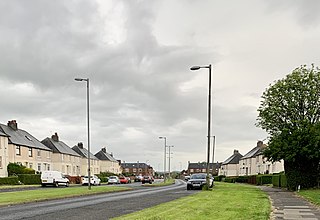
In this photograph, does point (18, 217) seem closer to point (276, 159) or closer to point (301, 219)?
point (301, 219)

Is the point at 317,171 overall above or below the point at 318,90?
below

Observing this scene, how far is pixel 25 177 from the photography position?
59094mm

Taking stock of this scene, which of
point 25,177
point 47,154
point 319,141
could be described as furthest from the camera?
point 47,154

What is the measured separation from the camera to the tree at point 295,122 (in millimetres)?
37438

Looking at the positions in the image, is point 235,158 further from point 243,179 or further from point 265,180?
point 265,180

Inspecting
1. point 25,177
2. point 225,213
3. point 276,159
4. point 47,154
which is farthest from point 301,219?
point 47,154

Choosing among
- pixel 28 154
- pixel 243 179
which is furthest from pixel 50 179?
pixel 243 179

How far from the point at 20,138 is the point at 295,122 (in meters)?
51.1

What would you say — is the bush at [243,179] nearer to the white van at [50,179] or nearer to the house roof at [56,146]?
the house roof at [56,146]

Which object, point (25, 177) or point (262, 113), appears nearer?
point (262, 113)

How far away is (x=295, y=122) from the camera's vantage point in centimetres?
3853

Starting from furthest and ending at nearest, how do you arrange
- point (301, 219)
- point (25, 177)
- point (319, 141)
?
point (25, 177) < point (319, 141) < point (301, 219)

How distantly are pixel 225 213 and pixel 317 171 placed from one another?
26.6 metres

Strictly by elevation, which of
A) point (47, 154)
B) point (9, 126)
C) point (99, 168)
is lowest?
point (99, 168)
